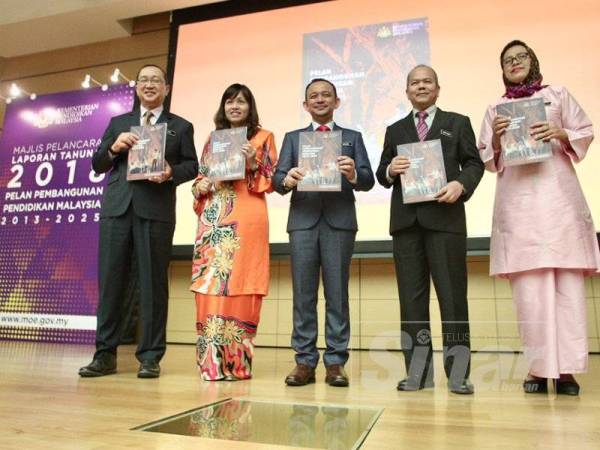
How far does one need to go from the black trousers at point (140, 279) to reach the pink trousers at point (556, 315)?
1568mm

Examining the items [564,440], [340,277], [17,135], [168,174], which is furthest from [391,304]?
[17,135]

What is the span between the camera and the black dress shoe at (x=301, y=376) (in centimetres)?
187

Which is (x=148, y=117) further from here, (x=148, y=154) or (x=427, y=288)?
(x=427, y=288)

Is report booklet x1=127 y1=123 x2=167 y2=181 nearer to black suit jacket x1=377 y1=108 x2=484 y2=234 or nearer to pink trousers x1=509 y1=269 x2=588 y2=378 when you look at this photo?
black suit jacket x1=377 y1=108 x2=484 y2=234

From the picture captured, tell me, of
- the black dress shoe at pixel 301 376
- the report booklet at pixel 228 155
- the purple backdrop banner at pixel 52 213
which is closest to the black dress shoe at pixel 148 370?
the black dress shoe at pixel 301 376

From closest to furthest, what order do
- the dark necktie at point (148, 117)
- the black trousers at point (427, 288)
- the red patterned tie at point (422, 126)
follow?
1. the black trousers at point (427, 288)
2. the red patterned tie at point (422, 126)
3. the dark necktie at point (148, 117)

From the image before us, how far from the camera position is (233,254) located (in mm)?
2088

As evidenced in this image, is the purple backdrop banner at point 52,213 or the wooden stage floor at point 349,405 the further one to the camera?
the purple backdrop banner at point 52,213

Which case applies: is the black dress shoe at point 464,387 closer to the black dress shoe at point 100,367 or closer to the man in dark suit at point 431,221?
the man in dark suit at point 431,221

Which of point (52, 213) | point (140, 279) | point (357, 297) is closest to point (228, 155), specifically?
point (140, 279)

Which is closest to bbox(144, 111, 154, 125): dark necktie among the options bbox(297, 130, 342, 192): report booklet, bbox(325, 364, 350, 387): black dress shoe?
bbox(297, 130, 342, 192): report booklet

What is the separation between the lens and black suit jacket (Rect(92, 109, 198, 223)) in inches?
83.7

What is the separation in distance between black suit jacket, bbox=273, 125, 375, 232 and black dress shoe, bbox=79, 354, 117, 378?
1.04 m

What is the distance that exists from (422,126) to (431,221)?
0.42 m
